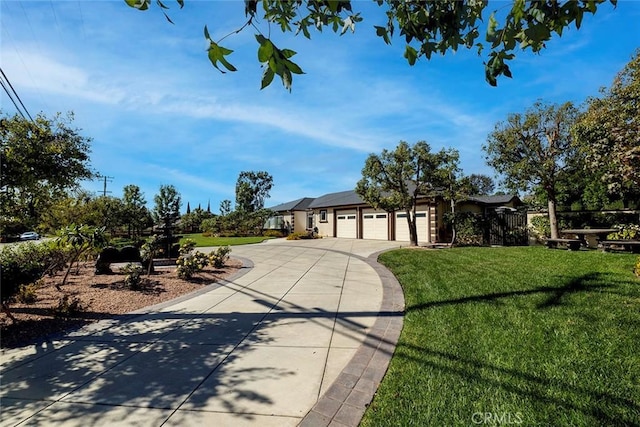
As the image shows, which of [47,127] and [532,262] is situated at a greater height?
[47,127]

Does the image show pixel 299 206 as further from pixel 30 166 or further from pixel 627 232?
pixel 30 166

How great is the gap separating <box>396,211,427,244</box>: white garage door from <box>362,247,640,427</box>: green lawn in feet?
41.8

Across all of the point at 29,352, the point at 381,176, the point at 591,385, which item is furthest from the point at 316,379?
the point at 381,176

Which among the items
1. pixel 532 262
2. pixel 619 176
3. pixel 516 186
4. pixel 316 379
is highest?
pixel 516 186

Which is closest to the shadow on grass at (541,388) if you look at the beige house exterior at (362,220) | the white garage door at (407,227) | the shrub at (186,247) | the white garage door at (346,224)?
the shrub at (186,247)

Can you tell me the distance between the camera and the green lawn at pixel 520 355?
2422mm

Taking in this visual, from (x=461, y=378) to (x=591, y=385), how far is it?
1.06m

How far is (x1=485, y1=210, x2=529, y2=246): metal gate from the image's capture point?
1652 centimetres

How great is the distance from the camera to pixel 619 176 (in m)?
6.26

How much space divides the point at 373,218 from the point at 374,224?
18.7 inches

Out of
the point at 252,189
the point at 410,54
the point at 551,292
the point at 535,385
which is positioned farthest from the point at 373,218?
the point at 252,189

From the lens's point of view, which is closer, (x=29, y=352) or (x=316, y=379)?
(x=316, y=379)

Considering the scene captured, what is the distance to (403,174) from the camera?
51.6 feet

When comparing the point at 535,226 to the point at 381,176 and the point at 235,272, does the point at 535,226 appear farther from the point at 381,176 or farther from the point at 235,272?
the point at 235,272
